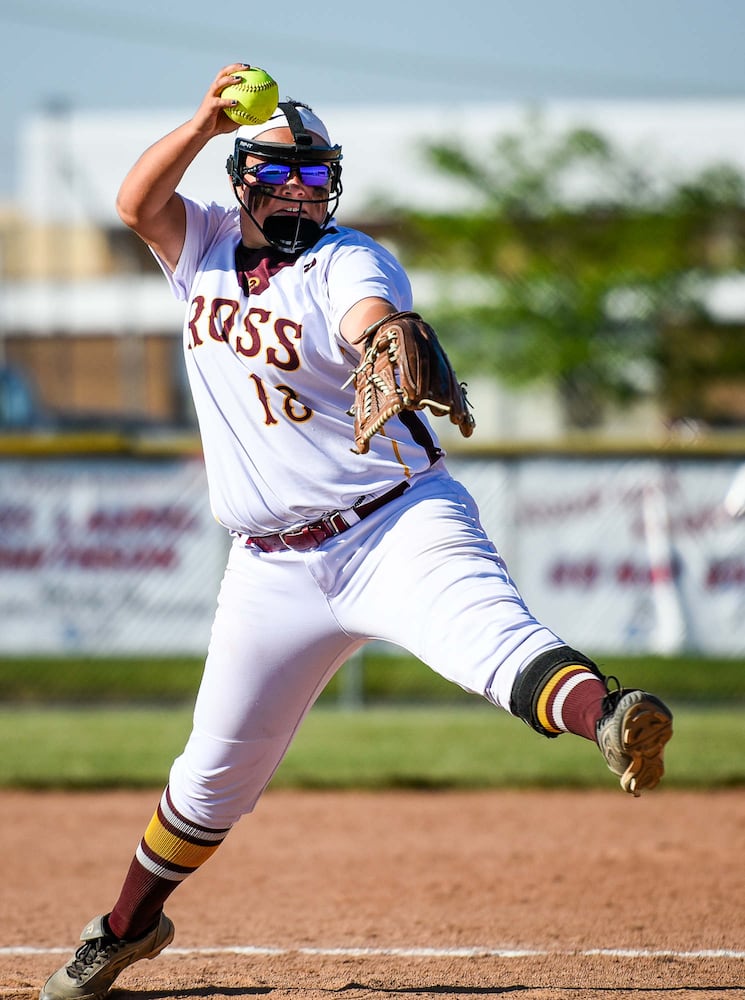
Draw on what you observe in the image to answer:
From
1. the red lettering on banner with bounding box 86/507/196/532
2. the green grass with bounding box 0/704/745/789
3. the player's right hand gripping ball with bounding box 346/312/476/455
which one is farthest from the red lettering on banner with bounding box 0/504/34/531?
the player's right hand gripping ball with bounding box 346/312/476/455

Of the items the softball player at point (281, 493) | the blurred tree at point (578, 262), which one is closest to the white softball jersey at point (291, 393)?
the softball player at point (281, 493)

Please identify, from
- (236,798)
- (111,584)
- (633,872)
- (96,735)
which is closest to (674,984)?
(236,798)

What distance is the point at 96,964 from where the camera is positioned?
12.4 feet

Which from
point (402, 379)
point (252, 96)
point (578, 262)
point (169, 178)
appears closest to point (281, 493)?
point (402, 379)

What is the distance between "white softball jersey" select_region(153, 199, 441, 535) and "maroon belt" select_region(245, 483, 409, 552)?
2 centimetres

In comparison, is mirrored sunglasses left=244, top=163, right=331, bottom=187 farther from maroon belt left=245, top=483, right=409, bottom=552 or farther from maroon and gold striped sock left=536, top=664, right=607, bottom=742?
maroon and gold striped sock left=536, top=664, right=607, bottom=742

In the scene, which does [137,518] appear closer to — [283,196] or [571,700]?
[283,196]

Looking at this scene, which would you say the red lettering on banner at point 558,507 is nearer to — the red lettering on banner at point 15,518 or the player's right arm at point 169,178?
the red lettering on banner at point 15,518

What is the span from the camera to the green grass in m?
7.45

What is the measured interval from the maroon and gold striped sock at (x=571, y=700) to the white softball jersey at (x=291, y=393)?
0.75 meters

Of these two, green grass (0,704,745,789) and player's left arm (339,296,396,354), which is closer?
player's left arm (339,296,396,354)

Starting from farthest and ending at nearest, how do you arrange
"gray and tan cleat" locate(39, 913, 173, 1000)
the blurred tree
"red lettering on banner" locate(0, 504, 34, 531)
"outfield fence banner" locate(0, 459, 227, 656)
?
the blurred tree < "red lettering on banner" locate(0, 504, 34, 531) < "outfield fence banner" locate(0, 459, 227, 656) < "gray and tan cleat" locate(39, 913, 173, 1000)

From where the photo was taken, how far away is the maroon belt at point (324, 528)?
3500 millimetres

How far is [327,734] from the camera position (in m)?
8.50
